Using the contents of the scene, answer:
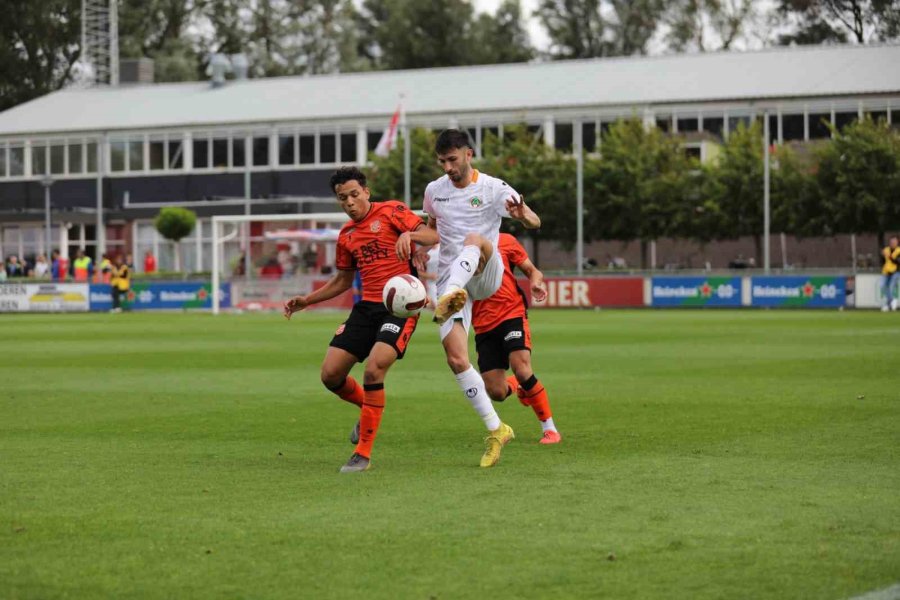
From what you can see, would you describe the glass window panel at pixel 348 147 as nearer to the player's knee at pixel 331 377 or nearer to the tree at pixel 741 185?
the tree at pixel 741 185

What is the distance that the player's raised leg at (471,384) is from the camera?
11.0 metres

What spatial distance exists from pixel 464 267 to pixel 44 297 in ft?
143

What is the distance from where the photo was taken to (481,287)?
11664 mm

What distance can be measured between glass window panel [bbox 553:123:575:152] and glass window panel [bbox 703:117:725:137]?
5.95m

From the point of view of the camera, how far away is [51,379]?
20016 mm

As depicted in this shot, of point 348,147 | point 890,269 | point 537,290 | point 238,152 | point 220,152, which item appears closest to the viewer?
point 537,290

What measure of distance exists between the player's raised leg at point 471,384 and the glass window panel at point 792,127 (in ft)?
183

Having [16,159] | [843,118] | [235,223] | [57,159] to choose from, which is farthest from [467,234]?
[16,159]

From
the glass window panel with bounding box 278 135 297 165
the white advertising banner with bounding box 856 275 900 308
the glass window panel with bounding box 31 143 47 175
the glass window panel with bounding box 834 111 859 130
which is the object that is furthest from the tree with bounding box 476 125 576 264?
the glass window panel with bounding box 31 143 47 175

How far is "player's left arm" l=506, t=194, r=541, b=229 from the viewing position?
1119cm

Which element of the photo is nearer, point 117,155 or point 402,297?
point 402,297

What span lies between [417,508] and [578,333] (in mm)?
23568

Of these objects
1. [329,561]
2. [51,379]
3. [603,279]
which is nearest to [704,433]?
[329,561]

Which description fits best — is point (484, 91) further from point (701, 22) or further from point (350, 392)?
point (350, 392)
